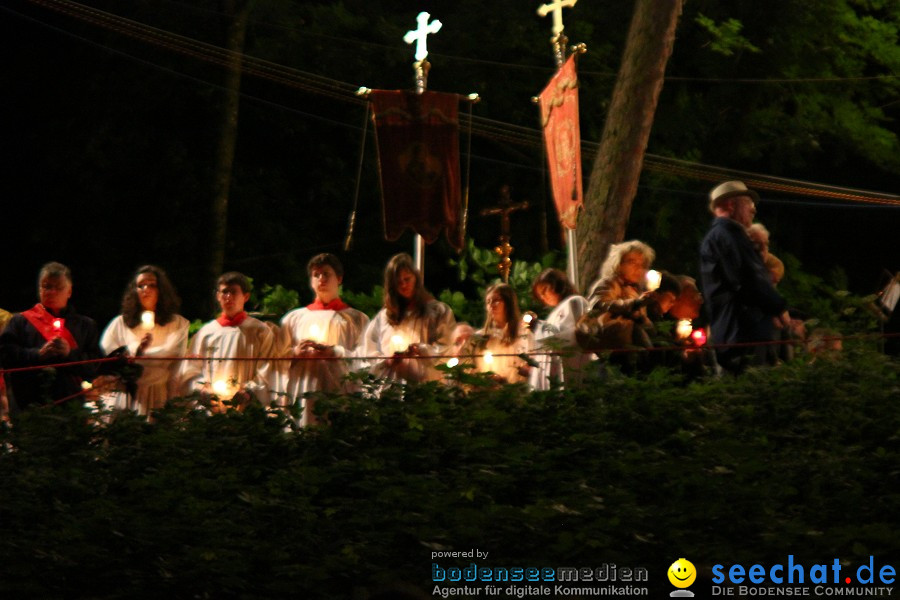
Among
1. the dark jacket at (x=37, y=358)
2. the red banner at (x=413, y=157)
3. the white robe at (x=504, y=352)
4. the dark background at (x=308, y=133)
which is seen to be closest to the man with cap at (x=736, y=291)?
the white robe at (x=504, y=352)

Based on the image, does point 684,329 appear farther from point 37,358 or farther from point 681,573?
point 37,358

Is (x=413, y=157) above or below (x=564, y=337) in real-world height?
above

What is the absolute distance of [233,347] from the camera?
12195 mm

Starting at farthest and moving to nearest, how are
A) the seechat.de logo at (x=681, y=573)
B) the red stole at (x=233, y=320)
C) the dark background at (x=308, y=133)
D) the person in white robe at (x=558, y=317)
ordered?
the dark background at (x=308, y=133) → the red stole at (x=233, y=320) → the person in white robe at (x=558, y=317) → the seechat.de logo at (x=681, y=573)

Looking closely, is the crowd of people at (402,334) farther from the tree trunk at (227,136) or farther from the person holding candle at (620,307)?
the tree trunk at (227,136)

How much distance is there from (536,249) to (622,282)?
15931mm

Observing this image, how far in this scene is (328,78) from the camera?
2569 cm

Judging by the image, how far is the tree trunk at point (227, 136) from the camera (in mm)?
24312

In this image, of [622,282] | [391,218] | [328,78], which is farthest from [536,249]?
[622,282]

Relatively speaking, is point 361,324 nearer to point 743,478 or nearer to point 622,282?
point 622,282

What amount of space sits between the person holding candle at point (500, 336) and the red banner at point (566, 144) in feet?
7.73

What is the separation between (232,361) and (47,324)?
1.33 m

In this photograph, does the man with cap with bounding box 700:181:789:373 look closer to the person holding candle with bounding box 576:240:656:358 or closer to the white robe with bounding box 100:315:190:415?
the person holding candle with bounding box 576:240:656:358

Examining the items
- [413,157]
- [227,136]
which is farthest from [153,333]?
[227,136]
